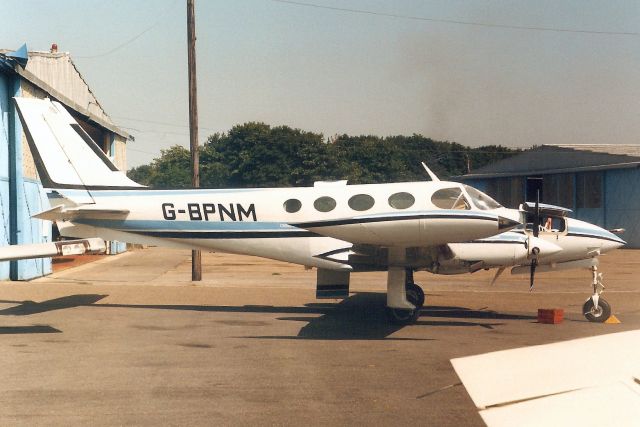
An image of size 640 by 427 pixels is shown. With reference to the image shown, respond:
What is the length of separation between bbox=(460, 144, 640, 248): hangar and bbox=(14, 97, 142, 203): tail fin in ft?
95.3

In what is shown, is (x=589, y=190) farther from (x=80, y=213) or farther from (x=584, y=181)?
(x=80, y=213)

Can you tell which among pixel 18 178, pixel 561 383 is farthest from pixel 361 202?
pixel 18 178

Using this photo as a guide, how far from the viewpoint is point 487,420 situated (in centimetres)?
264

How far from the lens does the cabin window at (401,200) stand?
13477 millimetres

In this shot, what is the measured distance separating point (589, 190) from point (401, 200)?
37555mm

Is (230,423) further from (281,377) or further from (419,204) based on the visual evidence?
(419,204)

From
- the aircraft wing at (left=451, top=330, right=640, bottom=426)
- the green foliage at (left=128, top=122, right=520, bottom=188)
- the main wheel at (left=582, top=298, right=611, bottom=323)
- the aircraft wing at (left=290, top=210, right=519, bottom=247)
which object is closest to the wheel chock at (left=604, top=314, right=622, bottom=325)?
the main wheel at (left=582, top=298, right=611, bottom=323)

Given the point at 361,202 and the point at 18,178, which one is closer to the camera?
the point at 361,202

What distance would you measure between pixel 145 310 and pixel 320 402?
28.2 feet

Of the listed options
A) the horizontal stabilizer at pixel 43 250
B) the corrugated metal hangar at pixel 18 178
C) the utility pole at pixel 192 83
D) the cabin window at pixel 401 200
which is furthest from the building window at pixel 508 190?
the horizontal stabilizer at pixel 43 250

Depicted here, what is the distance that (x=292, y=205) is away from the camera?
14.6 m

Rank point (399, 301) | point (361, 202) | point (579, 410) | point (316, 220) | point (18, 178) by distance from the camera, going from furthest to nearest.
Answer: point (18, 178) < point (361, 202) < point (316, 220) < point (399, 301) < point (579, 410)

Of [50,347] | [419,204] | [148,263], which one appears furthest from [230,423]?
[148,263]

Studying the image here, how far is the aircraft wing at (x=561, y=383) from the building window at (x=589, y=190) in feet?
151
